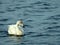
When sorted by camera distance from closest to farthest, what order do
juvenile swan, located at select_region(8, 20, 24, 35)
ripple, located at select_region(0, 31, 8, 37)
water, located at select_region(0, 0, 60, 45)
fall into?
1. water, located at select_region(0, 0, 60, 45)
2. ripple, located at select_region(0, 31, 8, 37)
3. juvenile swan, located at select_region(8, 20, 24, 35)

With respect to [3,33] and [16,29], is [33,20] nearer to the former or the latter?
[16,29]

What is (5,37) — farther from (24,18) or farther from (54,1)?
(54,1)

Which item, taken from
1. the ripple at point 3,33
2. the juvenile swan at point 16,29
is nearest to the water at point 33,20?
the ripple at point 3,33

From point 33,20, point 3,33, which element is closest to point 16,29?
point 3,33

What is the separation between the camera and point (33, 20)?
91.2 feet

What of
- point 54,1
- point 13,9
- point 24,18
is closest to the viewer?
point 24,18

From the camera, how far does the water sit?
2382 cm

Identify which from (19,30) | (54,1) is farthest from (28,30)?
(54,1)

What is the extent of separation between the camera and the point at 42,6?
105 ft

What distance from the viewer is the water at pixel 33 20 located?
23.8 metres

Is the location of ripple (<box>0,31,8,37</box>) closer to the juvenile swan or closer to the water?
the water

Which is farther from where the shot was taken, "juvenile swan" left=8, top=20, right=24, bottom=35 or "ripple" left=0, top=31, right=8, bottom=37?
A: "juvenile swan" left=8, top=20, right=24, bottom=35

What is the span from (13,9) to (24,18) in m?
2.68

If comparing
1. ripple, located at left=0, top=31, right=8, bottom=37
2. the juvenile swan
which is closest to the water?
ripple, located at left=0, top=31, right=8, bottom=37
